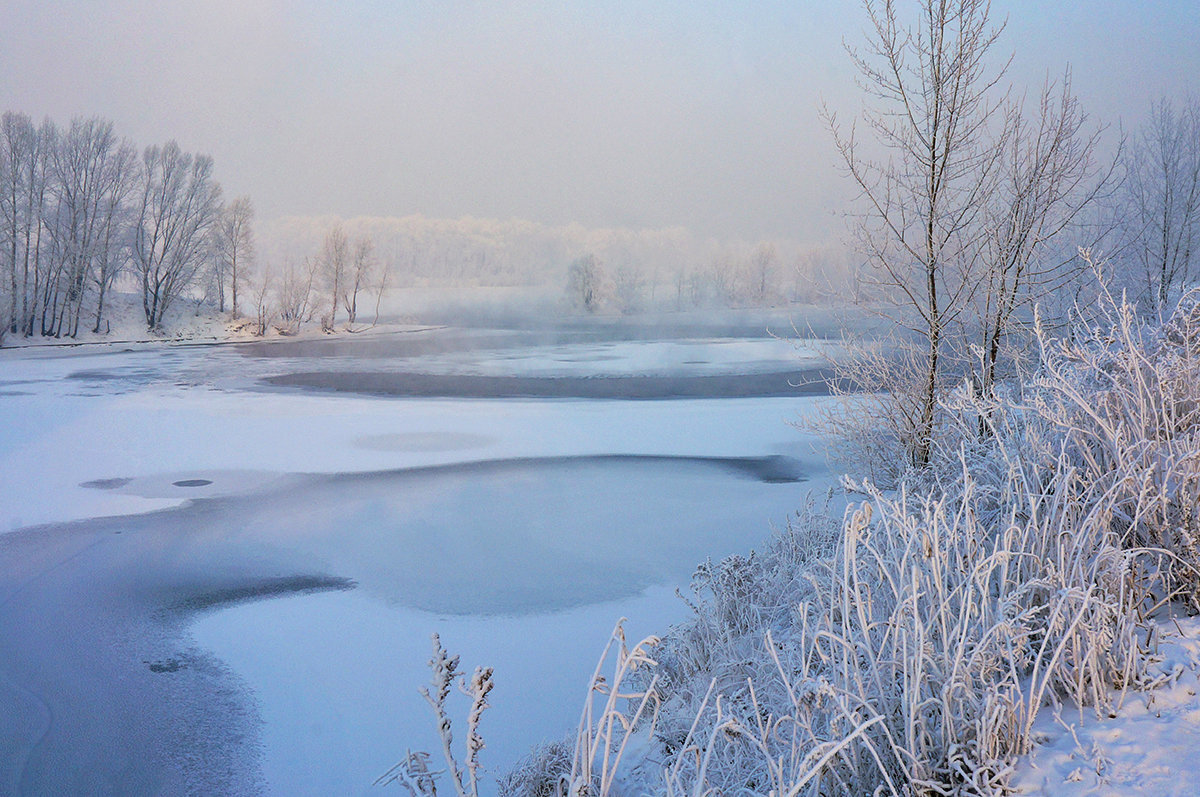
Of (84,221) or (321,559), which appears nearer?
(321,559)

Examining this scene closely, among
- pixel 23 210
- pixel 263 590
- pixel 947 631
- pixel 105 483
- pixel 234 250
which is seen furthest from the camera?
pixel 234 250

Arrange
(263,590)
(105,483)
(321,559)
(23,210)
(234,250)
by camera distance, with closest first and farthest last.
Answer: (263,590) < (321,559) < (105,483) < (23,210) < (234,250)

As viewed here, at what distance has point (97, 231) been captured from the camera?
93.3 feet

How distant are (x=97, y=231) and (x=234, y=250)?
5.24 metres

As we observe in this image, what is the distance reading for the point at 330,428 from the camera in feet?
39.4

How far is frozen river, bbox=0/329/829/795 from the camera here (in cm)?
386

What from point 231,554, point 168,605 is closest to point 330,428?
point 231,554

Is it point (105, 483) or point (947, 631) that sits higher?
point (947, 631)

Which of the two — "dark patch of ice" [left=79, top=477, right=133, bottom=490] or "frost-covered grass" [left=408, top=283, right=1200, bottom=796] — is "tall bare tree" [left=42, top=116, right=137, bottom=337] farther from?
"frost-covered grass" [left=408, top=283, right=1200, bottom=796]

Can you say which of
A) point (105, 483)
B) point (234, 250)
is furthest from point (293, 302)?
point (105, 483)

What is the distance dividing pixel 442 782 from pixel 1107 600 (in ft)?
8.84

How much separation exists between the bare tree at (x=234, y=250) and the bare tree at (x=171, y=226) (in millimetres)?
852

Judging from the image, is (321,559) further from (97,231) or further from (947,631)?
(97,231)

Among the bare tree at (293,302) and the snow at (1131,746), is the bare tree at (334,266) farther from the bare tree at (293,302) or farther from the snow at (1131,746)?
the snow at (1131,746)
